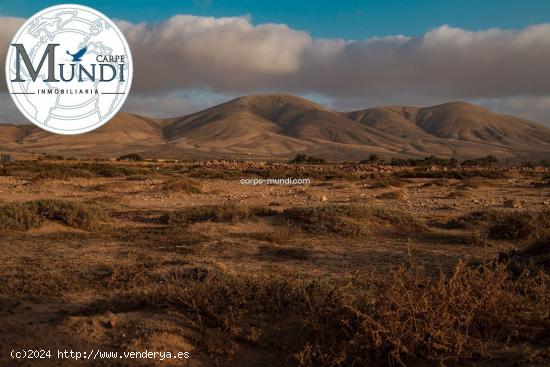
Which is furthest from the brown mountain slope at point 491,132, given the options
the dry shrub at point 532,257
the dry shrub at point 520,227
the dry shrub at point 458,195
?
the dry shrub at point 532,257

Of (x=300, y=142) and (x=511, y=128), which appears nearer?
(x=300, y=142)

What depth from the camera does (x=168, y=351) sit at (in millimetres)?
4195

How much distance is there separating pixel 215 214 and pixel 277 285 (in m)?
6.69

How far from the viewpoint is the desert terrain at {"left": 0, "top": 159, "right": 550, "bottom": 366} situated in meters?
4.14

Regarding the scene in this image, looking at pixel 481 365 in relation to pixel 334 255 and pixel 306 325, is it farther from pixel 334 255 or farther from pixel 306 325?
pixel 334 255

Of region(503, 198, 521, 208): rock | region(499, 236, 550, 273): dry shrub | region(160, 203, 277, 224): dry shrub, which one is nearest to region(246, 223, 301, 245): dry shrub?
region(160, 203, 277, 224): dry shrub

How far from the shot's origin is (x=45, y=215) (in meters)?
10.8

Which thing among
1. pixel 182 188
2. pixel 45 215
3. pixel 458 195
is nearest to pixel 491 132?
pixel 458 195

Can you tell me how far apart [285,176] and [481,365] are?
84.6 feet

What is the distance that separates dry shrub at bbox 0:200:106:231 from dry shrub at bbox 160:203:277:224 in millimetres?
1784

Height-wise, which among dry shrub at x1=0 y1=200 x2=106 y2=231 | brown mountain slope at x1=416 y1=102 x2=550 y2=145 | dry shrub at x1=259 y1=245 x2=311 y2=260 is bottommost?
dry shrub at x1=259 y1=245 x2=311 y2=260

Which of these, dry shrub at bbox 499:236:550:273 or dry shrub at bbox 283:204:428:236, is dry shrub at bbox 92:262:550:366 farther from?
dry shrub at bbox 283:204:428:236

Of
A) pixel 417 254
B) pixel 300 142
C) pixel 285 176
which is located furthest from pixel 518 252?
pixel 300 142

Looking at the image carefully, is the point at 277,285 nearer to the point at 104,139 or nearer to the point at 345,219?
the point at 345,219
